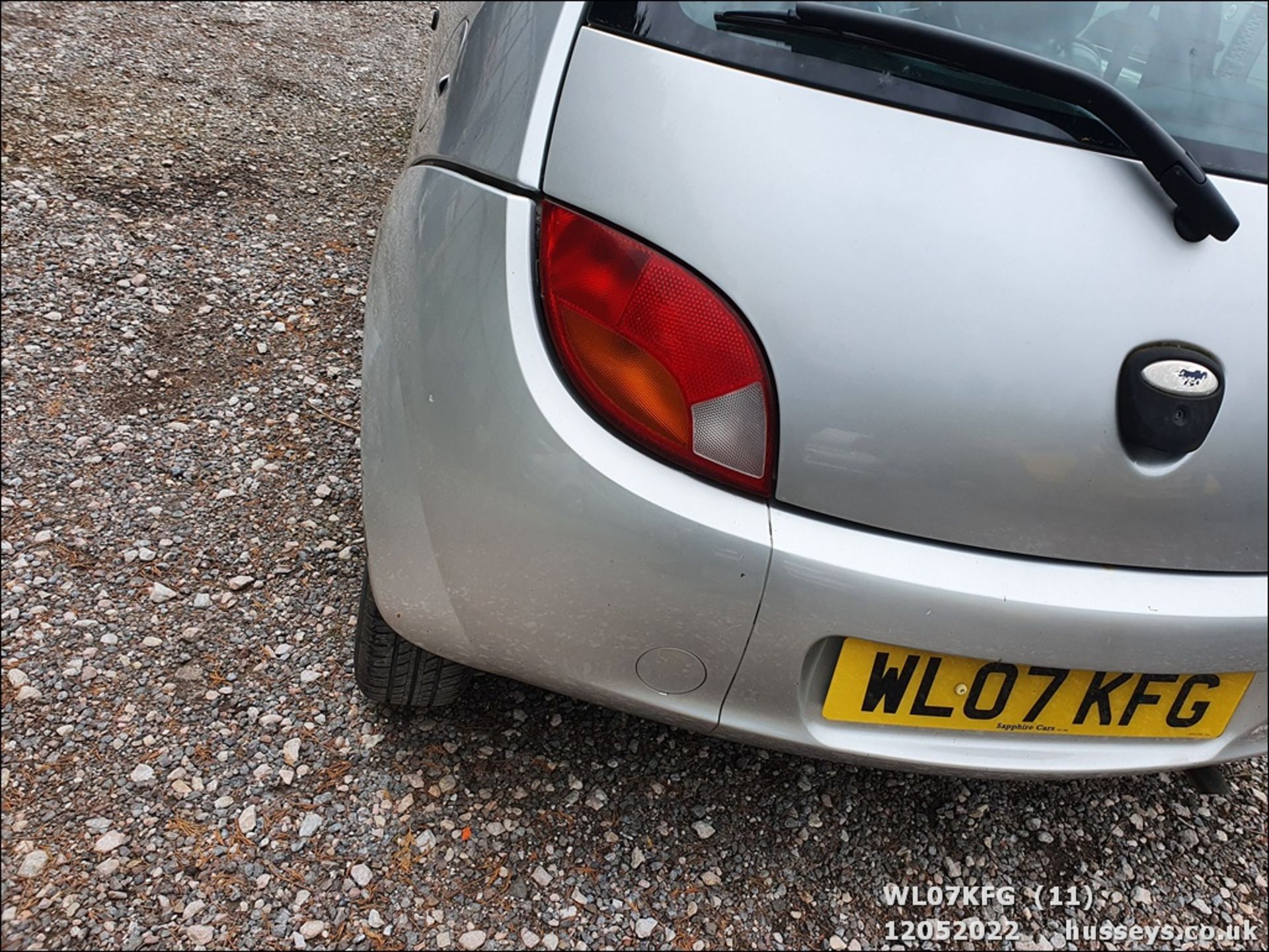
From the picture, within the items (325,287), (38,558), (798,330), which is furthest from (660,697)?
(325,287)

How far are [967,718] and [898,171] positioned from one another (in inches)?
29.8

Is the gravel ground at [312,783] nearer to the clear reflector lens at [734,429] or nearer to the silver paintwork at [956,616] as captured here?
the silver paintwork at [956,616]

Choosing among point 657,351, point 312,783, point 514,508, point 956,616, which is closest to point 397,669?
point 312,783

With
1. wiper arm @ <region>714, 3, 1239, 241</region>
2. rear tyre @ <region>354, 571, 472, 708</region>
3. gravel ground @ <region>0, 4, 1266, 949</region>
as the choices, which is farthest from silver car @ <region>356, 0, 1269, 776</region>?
gravel ground @ <region>0, 4, 1266, 949</region>

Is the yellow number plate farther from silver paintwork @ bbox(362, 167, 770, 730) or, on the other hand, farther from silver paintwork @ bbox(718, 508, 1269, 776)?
silver paintwork @ bbox(362, 167, 770, 730)

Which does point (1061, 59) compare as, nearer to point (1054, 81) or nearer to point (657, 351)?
point (1054, 81)

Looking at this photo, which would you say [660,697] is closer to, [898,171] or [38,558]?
[898,171]

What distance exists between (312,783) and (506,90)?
3.93 feet

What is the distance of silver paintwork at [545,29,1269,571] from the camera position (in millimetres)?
1073

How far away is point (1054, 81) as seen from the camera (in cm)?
111

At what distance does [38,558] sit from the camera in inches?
76.3

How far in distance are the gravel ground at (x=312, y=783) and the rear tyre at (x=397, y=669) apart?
0.34 feet

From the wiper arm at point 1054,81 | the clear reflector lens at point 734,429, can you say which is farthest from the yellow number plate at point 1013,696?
the wiper arm at point 1054,81

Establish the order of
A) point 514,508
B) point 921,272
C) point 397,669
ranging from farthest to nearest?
point 397,669 → point 514,508 → point 921,272
